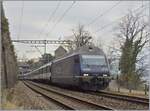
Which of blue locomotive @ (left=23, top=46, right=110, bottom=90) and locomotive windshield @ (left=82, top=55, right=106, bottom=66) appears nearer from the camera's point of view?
blue locomotive @ (left=23, top=46, right=110, bottom=90)

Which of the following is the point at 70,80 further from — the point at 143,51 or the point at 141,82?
the point at 143,51

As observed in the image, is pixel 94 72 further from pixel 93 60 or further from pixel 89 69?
pixel 93 60

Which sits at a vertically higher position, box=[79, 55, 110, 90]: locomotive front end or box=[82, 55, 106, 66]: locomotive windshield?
box=[82, 55, 106, 66]: locomotive windshield

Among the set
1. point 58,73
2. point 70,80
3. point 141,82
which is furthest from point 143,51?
Answer: point 70,80

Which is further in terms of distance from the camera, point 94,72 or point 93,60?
point 93,60

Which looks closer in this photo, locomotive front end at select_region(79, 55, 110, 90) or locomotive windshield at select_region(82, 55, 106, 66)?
locomotive front end at select_region(79, 55, 110, 90)

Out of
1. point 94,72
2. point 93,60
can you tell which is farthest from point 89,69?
point 93,60

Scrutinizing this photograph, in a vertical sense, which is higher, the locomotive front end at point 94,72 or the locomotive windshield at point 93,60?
the locomotive windshield at point 93,60

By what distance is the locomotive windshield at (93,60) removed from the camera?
2845cm

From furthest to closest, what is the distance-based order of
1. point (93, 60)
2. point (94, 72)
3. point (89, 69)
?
point (93, 60) → point (89, 69) → point (94, 72)

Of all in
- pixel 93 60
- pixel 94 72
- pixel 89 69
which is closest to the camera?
pixel 94 72

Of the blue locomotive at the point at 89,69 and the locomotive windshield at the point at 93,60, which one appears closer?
the blue locomotive at the point at 89,69

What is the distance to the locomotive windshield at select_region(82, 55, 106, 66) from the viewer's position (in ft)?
93.4

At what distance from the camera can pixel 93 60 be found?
94.0 feet
